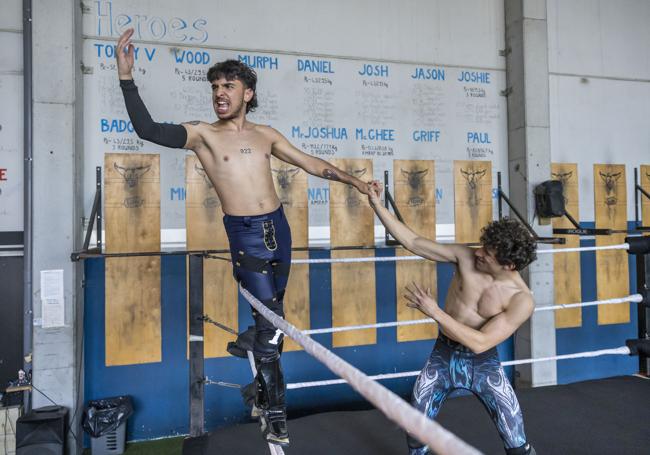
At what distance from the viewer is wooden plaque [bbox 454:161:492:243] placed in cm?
414

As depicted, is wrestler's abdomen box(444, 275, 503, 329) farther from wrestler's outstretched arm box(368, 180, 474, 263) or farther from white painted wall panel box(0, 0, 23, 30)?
white painted wall panel box(0, 0, 23, 30)

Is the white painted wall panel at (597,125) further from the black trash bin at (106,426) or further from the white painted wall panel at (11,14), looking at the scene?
the white painted wall panel at (11,14)

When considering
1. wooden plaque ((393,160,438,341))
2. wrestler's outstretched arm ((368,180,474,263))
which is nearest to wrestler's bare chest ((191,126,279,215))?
wrestler's outstretched arm ((368,180,474,263))

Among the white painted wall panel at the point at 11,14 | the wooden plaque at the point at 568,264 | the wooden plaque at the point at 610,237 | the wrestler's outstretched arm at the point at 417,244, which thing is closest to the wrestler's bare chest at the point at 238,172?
the wrestler's outstretched arm at the point at 417,244

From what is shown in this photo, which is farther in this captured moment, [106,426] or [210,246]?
[210,246]

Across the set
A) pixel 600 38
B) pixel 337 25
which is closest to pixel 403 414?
pixel 337 25

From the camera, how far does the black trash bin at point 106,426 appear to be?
308 centimetres

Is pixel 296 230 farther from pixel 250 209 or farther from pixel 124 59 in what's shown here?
pixel 124 59

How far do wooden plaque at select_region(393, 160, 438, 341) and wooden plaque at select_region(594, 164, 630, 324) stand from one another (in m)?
1.79

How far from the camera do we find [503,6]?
433cm

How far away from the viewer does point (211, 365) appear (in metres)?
3.60

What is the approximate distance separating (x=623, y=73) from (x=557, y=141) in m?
1.12

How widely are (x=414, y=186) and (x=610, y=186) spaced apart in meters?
2.12

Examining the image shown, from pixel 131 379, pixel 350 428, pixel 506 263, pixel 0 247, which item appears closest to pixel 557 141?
pixel 506 263
